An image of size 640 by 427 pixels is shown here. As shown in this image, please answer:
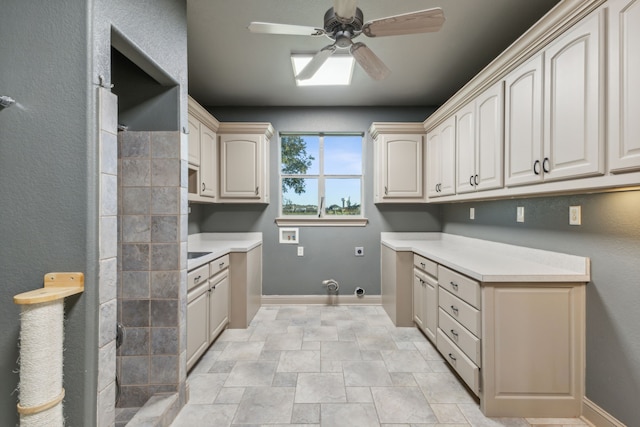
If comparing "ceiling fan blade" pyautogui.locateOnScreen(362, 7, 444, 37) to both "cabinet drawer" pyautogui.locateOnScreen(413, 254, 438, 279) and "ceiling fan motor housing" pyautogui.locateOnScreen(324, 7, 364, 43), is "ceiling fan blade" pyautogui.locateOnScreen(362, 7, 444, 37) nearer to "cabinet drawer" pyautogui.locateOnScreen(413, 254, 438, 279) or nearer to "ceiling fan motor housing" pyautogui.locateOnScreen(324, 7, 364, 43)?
"ceiling fan motor housing" pyautogui.locateOnScreen(324, 7, 364, 43)

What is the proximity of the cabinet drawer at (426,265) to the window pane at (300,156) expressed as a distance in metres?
1.77

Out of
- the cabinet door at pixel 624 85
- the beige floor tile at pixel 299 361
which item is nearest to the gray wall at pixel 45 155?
the beige floor tile at pixel 299 361

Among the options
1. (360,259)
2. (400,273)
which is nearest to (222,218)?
(360,259)

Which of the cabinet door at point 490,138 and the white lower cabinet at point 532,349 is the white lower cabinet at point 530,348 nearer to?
the white lower cabinet at point 532,349

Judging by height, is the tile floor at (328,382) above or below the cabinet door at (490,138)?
below

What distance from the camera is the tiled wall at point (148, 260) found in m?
1.71

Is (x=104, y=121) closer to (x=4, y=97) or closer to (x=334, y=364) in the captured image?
(x=4, y=97)

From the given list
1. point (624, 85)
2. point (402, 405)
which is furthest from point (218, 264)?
point (624, 85)

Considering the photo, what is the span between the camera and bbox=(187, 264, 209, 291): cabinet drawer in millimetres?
2045

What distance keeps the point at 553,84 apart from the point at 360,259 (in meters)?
2.70

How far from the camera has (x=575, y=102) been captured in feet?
4.75

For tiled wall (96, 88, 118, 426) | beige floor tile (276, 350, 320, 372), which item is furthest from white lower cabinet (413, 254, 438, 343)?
tiled wall (96, 88, 118, 426)

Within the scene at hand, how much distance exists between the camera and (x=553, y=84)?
1594mm

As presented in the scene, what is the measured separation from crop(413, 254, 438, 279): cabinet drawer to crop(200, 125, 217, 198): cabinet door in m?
2.32
